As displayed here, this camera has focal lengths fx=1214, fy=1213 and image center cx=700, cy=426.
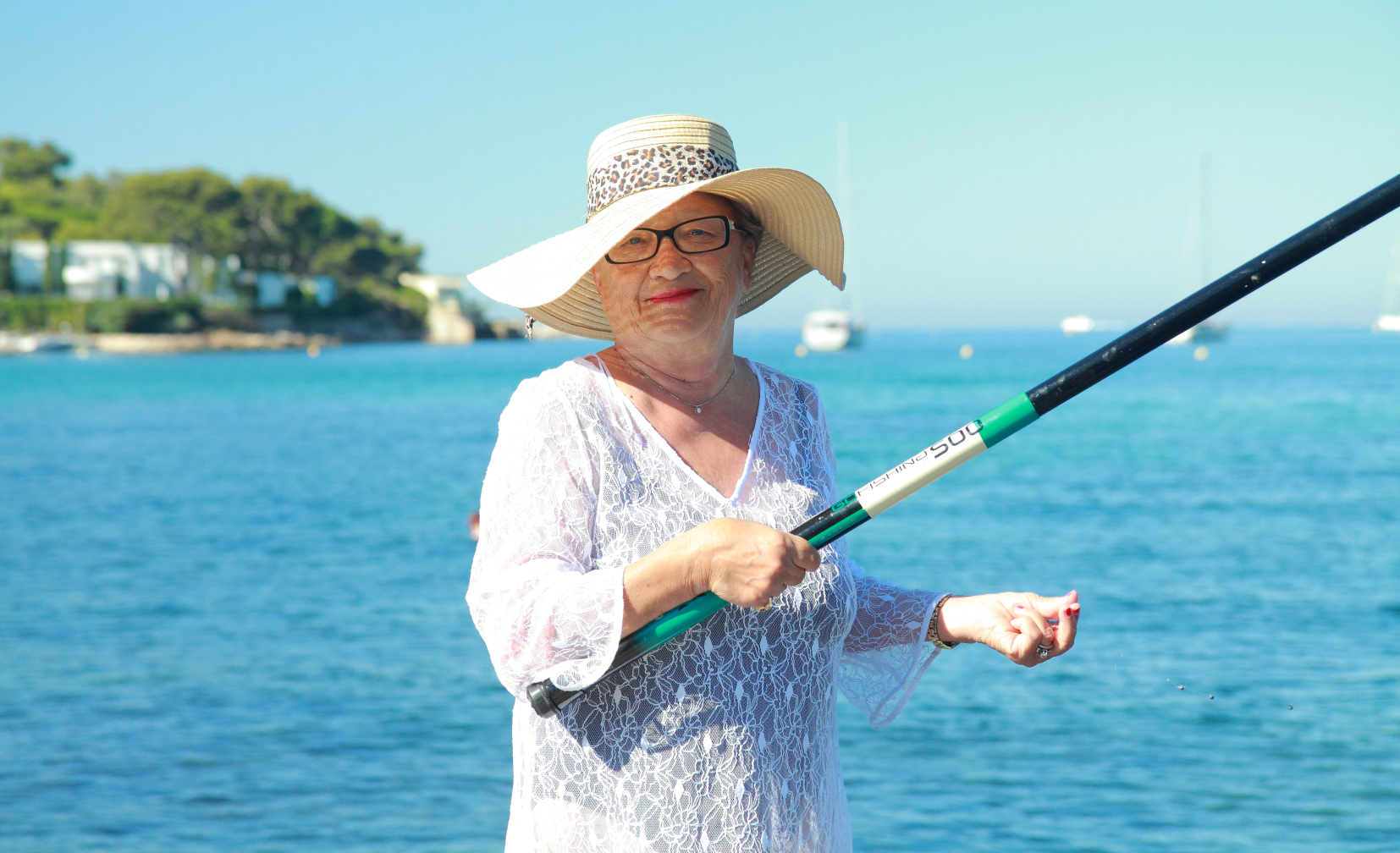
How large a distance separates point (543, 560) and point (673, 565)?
198mm

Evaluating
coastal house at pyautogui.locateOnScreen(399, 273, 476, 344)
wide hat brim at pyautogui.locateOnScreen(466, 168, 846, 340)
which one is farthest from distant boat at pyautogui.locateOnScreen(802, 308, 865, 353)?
wide hat brim at pyautogui.locateOnScreen(466, 168, 846, 340)

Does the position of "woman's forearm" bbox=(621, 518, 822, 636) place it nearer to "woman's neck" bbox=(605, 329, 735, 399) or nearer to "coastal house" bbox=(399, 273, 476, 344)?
"woman's neck" bbox=(605, 329, 735, 399)

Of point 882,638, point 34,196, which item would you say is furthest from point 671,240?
point 34,196

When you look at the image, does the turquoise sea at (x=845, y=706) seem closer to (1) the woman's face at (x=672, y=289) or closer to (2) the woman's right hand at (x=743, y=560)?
(1) the woman's face at (x=672, y=289)

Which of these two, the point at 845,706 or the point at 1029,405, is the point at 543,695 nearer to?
the point at 1029,405

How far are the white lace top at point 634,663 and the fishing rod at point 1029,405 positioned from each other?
0.07 meters

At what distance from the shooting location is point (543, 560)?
169cm

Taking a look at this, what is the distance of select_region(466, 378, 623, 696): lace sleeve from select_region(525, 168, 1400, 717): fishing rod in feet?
0.17

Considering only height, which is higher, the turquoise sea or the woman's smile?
the woman's smile

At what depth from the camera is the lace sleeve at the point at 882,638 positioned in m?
2.06

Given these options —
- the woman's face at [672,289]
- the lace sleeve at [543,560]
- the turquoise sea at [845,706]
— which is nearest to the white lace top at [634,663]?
the lace sleeve at [543,560]

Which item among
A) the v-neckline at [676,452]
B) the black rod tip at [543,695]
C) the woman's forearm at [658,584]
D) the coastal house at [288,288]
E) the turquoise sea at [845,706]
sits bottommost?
the turquoise sea at [845,706]

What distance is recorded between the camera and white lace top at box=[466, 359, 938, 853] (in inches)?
67.1

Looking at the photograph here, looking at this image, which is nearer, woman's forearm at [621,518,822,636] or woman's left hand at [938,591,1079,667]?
woman's forearm at [621,518,822,636]
